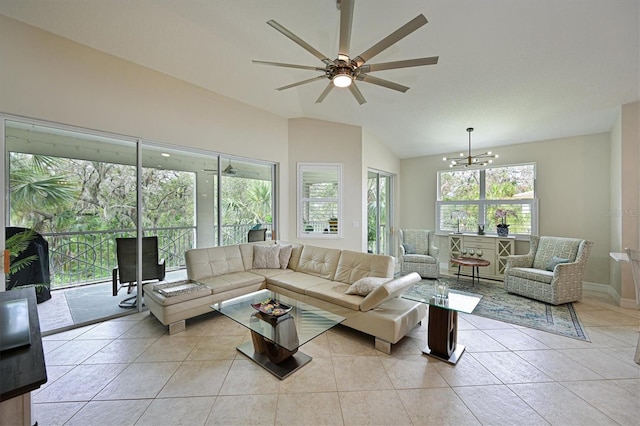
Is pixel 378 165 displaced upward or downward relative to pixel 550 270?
upward

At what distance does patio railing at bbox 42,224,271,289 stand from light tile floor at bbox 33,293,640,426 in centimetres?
71

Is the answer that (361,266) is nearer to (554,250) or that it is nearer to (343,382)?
(343,382)

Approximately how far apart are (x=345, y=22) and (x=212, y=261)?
3449 millimetres

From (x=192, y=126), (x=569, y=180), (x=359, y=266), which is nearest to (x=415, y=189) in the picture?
(x=569, y=180)

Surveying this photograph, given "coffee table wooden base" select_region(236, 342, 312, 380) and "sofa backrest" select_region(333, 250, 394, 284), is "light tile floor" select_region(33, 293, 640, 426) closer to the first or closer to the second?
"coffee table wooden base" select_region(236, 342, 312, 380)

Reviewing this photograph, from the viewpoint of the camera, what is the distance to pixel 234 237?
4.83m

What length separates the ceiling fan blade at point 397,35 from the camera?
171 centimetres

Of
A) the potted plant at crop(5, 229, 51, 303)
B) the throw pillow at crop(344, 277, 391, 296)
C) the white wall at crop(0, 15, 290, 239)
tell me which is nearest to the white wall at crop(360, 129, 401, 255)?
the white wall at crop(0, 15, 290, 239)

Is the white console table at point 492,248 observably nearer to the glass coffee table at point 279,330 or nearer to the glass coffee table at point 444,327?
the glass coffee table at point 444,327

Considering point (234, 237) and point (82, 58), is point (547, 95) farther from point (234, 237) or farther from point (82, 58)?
point (82, 58)

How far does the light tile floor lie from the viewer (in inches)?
71.5

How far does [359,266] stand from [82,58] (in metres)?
4.24

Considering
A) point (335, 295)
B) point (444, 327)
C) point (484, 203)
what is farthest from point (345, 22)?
point (484, 203)

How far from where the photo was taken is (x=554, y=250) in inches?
172
